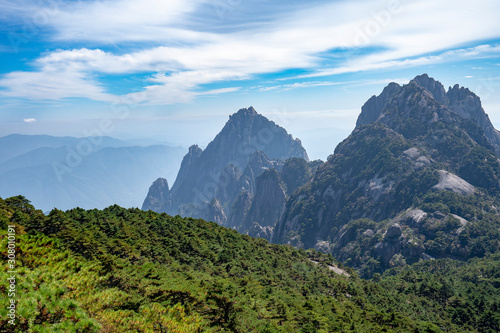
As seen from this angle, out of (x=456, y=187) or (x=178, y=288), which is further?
(x=456, y=187)

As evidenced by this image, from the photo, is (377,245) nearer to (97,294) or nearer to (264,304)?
(264,304)

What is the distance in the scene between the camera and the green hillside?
20.0m

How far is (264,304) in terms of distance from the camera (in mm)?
36031

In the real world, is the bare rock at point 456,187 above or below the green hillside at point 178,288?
below

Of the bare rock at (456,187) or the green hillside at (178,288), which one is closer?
the green hillside at (178,288)

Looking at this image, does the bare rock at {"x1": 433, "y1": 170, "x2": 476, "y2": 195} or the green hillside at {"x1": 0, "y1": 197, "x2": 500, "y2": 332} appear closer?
the green hillside at {"x1": 0, "y1": 197, "x2": 500, "y2": 332}

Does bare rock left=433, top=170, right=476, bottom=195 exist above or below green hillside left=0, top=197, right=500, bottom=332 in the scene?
below

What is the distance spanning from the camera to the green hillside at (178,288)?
20.0 m

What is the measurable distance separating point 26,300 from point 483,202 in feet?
776

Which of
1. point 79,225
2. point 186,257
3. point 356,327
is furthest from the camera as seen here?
point 186,257

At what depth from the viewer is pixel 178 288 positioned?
99.2ft

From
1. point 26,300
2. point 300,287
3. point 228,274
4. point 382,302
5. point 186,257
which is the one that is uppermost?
point 26,300

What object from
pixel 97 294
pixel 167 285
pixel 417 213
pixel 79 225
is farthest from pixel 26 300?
pixel 417 213

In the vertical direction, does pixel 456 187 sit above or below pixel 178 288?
below
